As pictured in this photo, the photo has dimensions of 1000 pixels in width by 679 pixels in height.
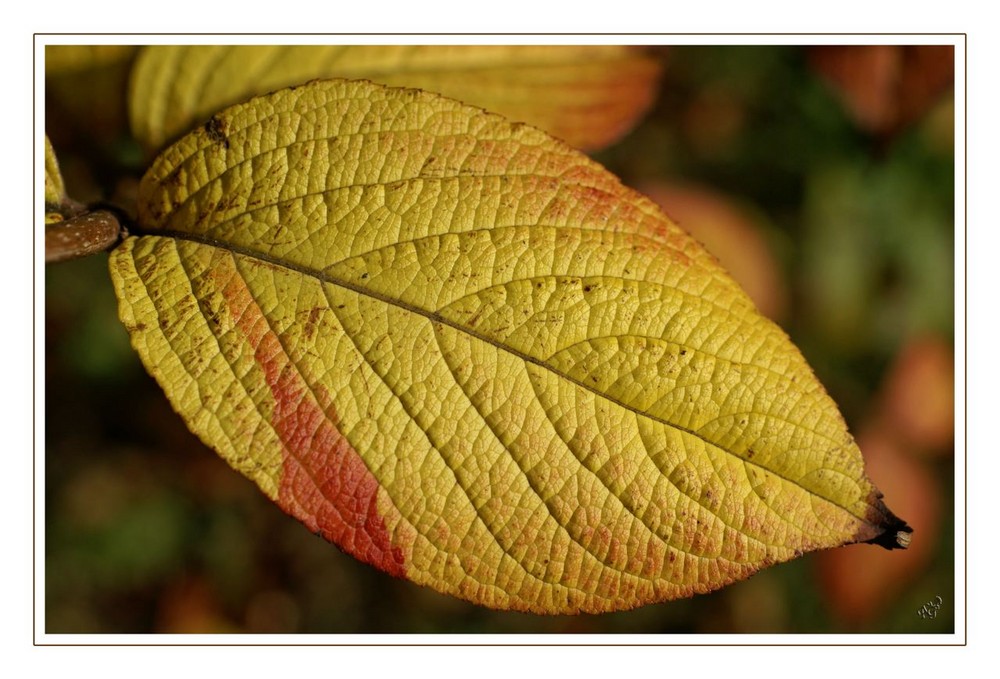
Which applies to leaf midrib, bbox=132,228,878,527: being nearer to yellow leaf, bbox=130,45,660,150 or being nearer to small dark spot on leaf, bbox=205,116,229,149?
small dark spot on leaf, bbox=205,116,229,149

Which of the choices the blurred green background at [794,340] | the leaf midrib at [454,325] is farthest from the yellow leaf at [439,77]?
the blurred green background at [794,340]

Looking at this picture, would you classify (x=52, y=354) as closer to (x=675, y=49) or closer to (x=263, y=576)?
(x=263, y=576)

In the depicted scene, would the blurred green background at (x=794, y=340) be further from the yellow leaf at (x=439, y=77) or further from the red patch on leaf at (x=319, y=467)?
the red patch on leaf at (x=319, y=467)
